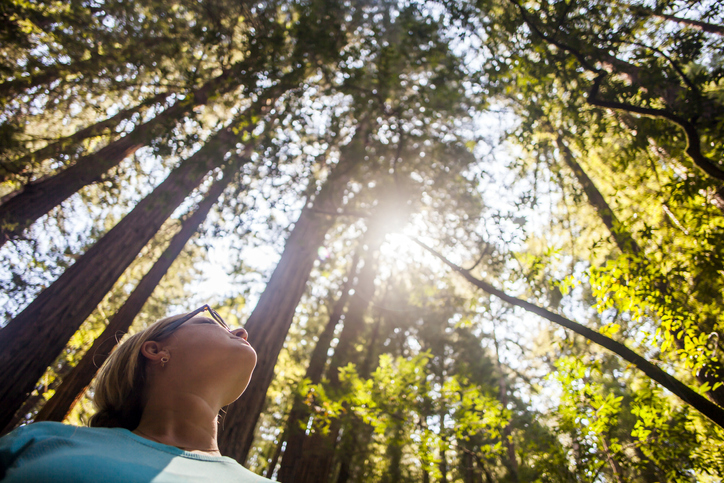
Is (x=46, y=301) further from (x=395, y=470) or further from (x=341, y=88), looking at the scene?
(x=395, y=470)

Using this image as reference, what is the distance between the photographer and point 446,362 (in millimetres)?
16219

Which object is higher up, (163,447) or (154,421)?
(154,421)

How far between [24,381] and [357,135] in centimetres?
666

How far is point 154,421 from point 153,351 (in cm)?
40

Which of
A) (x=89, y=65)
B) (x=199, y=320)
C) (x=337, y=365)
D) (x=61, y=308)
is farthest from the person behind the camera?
(x=337, y=365)

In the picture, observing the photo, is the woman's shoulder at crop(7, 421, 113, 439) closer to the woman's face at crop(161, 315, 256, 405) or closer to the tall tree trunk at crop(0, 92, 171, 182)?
the woman's face at crop(161, 315, 256, 405)

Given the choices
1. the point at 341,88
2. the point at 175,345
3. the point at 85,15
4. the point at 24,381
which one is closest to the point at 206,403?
the point at 175,345

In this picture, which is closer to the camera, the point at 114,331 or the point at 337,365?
the point at 114,331

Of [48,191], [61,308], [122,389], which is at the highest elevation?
[48,191]

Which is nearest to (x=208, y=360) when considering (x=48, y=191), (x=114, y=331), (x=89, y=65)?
(x=114, y=331)

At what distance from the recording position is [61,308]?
450 centimetres

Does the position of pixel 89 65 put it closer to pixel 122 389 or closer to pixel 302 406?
pixel 302 406

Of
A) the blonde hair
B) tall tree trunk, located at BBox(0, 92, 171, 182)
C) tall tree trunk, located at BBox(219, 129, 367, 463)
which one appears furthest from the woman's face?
tall tree trunk, located at BBox(0, 92, 171, 182)

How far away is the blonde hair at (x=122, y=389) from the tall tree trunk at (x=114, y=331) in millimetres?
1409
